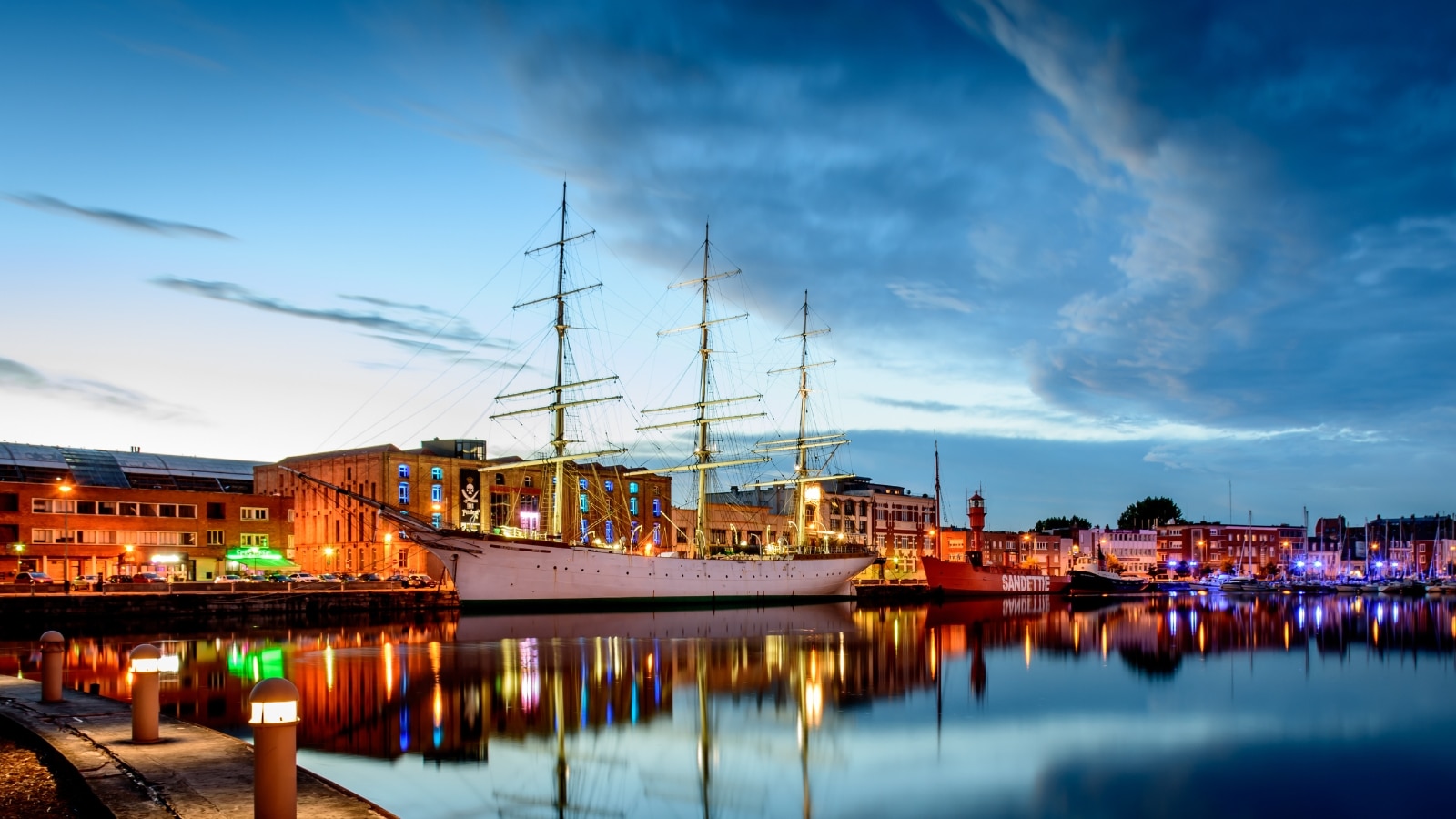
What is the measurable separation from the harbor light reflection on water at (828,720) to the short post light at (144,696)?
3.02 meters

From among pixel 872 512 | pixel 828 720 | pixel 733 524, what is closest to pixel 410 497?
pixel 733 524

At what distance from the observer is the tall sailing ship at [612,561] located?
7188 cm

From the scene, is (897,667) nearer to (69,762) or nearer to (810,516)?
(69,762)

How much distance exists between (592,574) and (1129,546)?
140 meters

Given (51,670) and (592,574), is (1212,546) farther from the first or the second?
(51,670)

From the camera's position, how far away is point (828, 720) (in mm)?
24906

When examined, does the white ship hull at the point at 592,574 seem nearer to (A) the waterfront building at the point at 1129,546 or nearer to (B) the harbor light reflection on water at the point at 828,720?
(B) the harbor light reflection on water at the point at 828,720

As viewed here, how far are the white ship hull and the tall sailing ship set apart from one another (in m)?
0.07

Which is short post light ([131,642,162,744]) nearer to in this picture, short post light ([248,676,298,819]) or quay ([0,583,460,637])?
short post light ([248,676,298,819])

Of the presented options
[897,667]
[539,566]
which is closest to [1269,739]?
[897,667]

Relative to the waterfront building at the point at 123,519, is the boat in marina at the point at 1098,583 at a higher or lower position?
lower

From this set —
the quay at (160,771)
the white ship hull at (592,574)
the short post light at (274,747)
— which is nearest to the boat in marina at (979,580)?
the white ship hull at (592,574)

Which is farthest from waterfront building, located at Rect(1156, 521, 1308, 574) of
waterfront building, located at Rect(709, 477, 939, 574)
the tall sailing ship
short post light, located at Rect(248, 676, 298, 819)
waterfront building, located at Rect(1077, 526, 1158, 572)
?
short post light, located at Rect(248, 676, 298, 819)

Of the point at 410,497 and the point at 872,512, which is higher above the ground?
the point at 410,497
